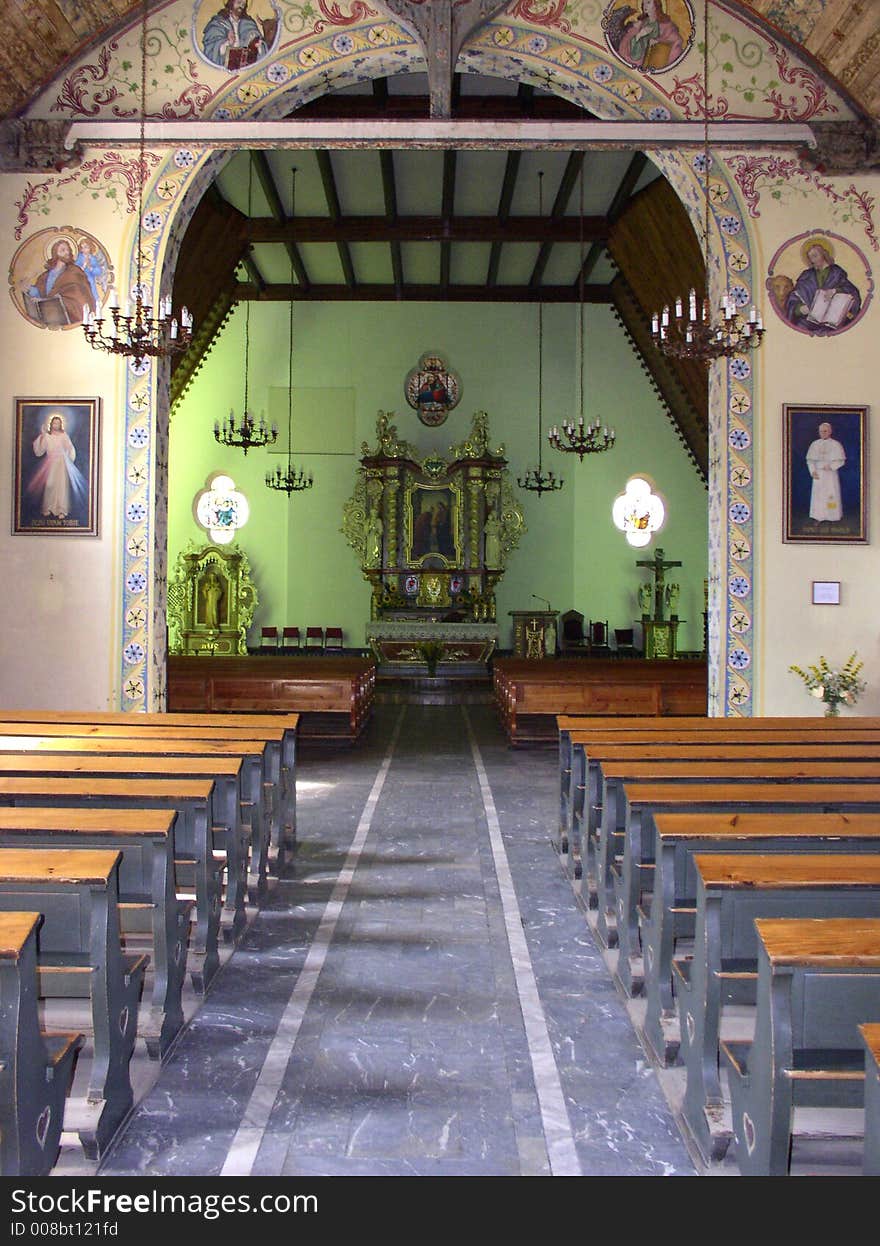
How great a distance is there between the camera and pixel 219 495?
19.9 metres

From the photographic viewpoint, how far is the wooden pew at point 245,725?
19.4 ft

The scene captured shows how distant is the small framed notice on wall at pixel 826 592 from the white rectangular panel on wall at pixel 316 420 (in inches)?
495

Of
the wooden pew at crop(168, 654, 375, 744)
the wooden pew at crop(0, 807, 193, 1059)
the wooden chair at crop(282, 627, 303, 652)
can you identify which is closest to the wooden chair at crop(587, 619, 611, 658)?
the wooden chair at crop(282, 627, 303, 652)

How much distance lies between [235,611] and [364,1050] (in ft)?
53.8

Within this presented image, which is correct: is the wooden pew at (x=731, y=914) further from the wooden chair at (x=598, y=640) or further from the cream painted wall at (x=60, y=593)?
the wooden chair at (x=598, y=640)

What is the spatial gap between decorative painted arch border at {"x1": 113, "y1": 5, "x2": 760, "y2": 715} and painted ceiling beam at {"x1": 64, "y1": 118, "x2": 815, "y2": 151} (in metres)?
0.40

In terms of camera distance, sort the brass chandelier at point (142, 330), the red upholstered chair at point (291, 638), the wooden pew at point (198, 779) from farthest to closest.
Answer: the red upholstered chair at point (291, 638) → the brass chandelier at point (142, 330) → the wooden pew at point (198, 779)

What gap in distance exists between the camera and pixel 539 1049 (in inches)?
135

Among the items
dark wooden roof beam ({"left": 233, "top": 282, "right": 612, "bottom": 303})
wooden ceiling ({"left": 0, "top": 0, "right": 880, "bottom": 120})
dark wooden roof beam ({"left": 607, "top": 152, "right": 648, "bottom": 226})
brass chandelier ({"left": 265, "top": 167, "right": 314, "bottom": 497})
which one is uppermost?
dark wooden roof beam ({"left": 233, "top": 282, "right": 612, "bottom": 303})

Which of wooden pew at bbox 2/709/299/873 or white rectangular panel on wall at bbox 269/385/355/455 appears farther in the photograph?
white rectangular panel on wall at bbox 269/385/355/455

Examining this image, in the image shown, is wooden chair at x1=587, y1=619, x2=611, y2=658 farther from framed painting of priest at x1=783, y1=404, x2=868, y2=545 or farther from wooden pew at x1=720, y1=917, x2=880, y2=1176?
wooden pew at x1=720, y1=917, x2=880, y2=1176

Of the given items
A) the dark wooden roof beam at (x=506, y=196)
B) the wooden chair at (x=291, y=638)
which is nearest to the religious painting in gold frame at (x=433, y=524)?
the wooden chair at (x=291, y=638)

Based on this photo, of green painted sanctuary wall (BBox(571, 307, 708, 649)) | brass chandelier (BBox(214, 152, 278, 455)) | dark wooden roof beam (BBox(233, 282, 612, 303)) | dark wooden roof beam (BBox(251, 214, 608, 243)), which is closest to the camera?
brass chandelier (BBox(214, 152, 278, 455))

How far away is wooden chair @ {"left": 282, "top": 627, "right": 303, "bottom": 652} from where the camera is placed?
19500 millimetres
